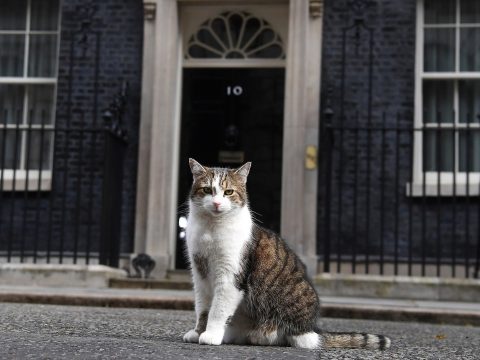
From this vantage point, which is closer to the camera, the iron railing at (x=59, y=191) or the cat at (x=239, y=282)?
the cat at (x=239, y=282)

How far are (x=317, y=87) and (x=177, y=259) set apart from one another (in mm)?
2814

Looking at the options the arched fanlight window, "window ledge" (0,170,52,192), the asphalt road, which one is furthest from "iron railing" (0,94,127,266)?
the asphalt road

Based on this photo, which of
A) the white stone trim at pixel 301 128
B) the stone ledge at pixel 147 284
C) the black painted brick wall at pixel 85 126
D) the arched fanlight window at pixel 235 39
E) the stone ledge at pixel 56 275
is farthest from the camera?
the arched fanlight window at pixel 235 39

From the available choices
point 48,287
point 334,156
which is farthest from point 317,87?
point 48,287

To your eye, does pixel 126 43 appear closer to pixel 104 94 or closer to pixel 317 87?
pixel 104 94

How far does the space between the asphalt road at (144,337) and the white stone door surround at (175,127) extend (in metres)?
2.86

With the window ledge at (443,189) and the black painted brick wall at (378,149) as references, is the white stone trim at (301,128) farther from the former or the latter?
the window ledge at (443,189)

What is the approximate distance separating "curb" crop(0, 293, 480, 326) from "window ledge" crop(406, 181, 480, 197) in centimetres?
269

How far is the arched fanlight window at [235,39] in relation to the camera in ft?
37.9

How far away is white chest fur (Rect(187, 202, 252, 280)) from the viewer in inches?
191

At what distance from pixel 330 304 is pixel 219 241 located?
3806mm

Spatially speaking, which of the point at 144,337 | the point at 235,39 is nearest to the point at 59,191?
the point at 235,39

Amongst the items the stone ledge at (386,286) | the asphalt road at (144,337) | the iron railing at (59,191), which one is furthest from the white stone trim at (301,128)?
the asphalt road at (144,337)

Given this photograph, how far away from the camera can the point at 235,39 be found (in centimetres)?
1162
